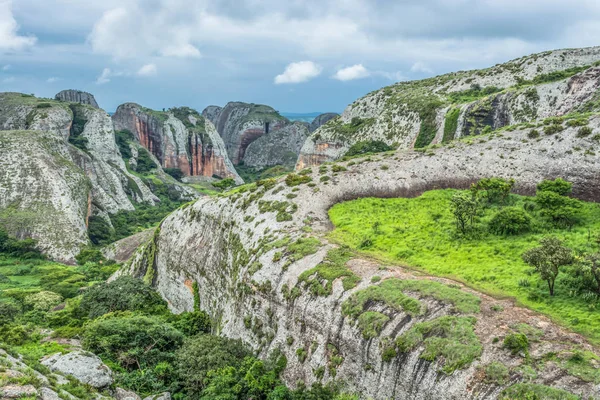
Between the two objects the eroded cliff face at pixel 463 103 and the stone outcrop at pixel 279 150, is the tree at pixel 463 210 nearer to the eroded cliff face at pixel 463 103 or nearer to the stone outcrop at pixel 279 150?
the eroded cliff face at pixel 463 103

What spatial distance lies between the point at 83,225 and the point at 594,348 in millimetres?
91769

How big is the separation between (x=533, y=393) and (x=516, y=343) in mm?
2114

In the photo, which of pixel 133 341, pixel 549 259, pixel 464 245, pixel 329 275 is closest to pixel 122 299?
pixel 133 341

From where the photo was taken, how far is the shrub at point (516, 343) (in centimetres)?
1552

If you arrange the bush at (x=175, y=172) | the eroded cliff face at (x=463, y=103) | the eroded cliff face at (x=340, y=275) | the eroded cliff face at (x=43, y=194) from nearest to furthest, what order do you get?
the eroded cliff face at (x=340, y=275) → the eroded cliff face at (x=463, y=103) → the eroded cliff face at (x=43, y=194) → the bush at (x=175, y=172)

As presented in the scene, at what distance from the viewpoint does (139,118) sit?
549 ft

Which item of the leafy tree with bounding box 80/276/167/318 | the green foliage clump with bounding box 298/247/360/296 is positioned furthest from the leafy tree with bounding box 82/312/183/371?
the green foliage clump with bounding box 298/247/360/296

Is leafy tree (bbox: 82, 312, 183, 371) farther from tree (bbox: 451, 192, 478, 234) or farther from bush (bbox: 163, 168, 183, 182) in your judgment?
bush (bbox: 163, 168, 183, 182)

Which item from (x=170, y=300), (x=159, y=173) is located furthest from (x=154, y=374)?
(x=159, y=173)

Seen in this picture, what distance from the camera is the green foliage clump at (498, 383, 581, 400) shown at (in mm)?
13383

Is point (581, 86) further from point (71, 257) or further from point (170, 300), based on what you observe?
point (71, 257)

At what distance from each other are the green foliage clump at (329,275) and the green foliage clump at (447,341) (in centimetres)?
525

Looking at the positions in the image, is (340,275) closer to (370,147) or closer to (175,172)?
(370,147)

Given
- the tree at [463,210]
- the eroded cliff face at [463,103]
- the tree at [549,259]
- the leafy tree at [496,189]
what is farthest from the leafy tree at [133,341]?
the eroded cliff face at [463,103]
